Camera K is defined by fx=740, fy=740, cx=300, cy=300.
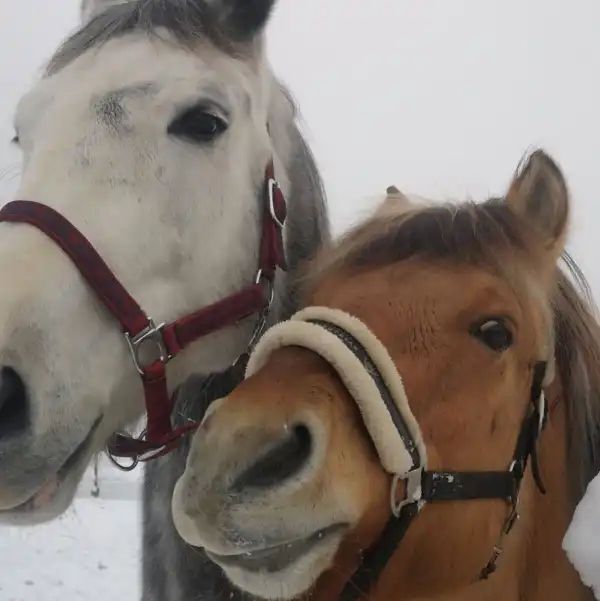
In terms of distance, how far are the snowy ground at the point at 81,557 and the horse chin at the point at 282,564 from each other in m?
2.33

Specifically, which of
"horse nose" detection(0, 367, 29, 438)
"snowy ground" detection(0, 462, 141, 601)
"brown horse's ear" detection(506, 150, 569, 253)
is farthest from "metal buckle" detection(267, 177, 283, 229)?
"snowy ground" detection(0, 462, 141, 601)

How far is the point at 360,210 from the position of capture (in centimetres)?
141

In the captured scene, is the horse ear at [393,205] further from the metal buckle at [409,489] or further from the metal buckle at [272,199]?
the metal buckle at [409,489]

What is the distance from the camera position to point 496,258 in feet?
3.58

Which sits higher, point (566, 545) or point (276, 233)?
point (276, 233)

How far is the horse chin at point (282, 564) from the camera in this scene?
0.85 metres

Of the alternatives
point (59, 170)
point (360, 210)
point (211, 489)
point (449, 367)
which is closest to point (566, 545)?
point (449, 367)

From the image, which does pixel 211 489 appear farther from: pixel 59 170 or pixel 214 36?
pixel 214 36

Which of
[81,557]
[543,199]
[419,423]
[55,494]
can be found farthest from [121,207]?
[81,557]

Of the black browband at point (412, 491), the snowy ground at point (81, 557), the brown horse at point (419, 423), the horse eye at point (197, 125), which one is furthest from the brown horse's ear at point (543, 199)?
the snowy ground at point (81, 557)

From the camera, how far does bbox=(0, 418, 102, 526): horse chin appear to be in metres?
1.08

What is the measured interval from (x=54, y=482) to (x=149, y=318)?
0.91 ft

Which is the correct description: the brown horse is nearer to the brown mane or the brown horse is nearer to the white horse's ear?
the brown mane

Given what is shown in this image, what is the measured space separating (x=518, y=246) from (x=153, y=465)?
37.0 inches
